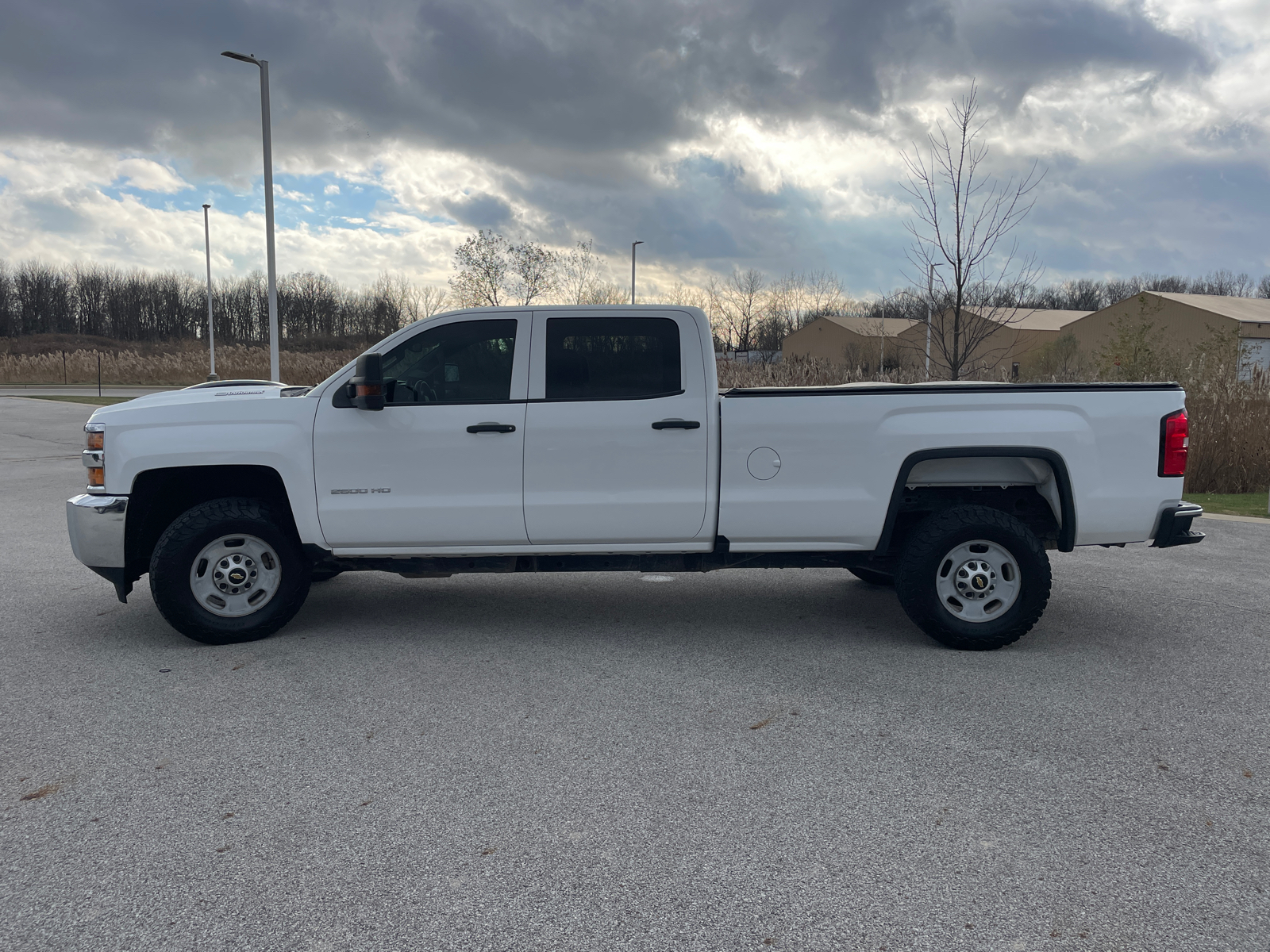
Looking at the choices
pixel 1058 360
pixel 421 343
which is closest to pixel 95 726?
pixel 421 343

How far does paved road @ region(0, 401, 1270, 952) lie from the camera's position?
283cm

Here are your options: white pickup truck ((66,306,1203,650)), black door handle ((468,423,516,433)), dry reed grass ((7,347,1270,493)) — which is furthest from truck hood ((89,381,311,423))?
dry reed grass ((7,347,1270,493))

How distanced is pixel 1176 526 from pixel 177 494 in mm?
6262

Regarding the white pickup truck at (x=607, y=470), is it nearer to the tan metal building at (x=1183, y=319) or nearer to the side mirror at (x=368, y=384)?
the side mirror at (x=368, y=384)

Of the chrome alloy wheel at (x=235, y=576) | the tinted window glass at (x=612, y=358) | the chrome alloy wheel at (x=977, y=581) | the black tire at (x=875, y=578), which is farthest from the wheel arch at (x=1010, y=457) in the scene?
the chrome alloy wheel at (x=235, y=576)

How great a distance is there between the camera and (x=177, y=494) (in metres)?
6.02

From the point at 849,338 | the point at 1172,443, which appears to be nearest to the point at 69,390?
the point at 849,338

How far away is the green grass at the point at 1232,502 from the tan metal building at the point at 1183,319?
33.9 meters

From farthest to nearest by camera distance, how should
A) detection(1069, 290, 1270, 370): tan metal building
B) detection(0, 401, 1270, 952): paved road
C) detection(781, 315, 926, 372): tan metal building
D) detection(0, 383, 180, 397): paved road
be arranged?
detection(781, 315, 926, 372): tan metal building, detection(1069, 290, 1270, 370): tan metal building, detection(0, 383, 180, 397): paved road, detection(0, 401, 1270, 952): paved road

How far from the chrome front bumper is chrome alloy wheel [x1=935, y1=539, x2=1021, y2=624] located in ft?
16.4

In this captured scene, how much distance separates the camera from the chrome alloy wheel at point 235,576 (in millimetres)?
5641

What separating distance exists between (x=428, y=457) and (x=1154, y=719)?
414 centimetres

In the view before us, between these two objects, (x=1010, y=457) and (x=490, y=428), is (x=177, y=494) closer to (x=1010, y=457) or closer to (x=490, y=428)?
(x=490, y=428)

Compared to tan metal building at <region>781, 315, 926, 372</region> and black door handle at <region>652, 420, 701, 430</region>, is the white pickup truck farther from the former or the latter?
tan metal building at <region>781, 315, 926, 372</region>
